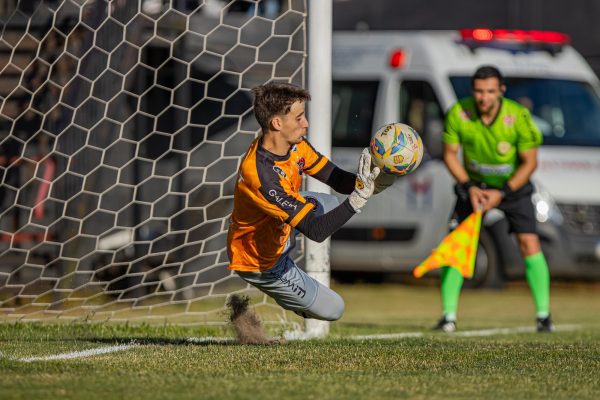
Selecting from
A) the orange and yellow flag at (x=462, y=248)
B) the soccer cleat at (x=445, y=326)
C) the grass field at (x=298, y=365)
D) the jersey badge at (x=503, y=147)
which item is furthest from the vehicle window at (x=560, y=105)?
the grass field at (x=298, y=365)

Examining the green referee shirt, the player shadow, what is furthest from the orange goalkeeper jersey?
the green referee shirt

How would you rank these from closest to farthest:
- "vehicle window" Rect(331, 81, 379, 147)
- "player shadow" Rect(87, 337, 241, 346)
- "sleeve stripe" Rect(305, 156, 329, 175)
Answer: "sleeve stripe" Rect(305, 156, 329, 175)
"player shadow" Rect(87, 337, 241, 346)
"vehicle window" Rect(331, 81, 379, 147)

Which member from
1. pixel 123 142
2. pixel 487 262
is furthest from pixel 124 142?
pixel 487 262

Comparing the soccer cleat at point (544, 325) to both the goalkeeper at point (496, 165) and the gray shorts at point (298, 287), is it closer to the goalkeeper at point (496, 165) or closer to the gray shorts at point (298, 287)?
the goalkeeper at point (496, 165)

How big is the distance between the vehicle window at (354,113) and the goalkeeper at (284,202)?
7.49 m

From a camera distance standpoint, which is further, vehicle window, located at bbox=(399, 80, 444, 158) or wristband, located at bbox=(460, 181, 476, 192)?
vehicle window, located at bbox=(399, 80, 444, 158)

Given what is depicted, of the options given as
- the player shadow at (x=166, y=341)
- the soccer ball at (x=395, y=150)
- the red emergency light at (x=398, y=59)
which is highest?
the red emergency light at (x=398, y=59)

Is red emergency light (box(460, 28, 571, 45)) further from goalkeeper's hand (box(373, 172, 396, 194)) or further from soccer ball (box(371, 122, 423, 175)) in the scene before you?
goalkeeper's hand (box(373, 172, 396, 194))

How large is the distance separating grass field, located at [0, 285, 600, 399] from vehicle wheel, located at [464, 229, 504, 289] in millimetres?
4894

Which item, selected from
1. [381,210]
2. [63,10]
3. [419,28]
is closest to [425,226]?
[381,210]

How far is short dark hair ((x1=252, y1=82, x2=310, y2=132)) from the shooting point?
255 inches

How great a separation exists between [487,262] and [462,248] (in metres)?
4.66

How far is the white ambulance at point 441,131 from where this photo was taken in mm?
13562

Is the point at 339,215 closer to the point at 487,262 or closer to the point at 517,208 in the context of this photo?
the point at 517,208
